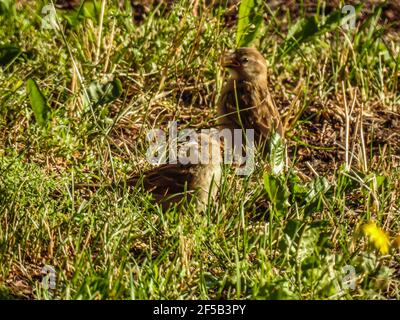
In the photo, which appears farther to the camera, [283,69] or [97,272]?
[283,69]

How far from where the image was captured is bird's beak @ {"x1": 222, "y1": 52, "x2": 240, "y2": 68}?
7.59 m

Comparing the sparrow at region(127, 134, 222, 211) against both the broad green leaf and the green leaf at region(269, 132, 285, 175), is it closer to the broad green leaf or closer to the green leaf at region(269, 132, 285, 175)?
the green leaf at region(269, 132, 285, 175)

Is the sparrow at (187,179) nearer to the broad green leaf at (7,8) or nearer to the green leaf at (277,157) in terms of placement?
the green leaf at (277,157)

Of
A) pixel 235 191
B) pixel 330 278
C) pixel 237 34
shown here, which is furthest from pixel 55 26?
pixel 330 278

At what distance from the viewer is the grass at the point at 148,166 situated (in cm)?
521

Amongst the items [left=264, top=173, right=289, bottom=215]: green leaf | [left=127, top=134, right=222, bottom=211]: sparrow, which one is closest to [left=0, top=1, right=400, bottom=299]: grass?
[left=264, top=173, right=289, bottom=215]: green leaf

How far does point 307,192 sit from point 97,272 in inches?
62.9

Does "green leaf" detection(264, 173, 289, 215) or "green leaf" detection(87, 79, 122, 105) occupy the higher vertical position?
"green leaf" detection(87, 79, 122, 105)

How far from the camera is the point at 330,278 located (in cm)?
506

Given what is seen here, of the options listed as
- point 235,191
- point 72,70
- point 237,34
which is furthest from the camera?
point 237,34

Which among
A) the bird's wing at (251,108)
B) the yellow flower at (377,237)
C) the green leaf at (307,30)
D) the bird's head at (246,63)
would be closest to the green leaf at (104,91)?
the bird's wing at (251,108)

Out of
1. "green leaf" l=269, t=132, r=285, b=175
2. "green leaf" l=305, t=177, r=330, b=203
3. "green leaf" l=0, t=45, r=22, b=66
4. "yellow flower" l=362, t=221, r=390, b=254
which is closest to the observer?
"yellow flower" l=362, t=221, r=390, b=254
